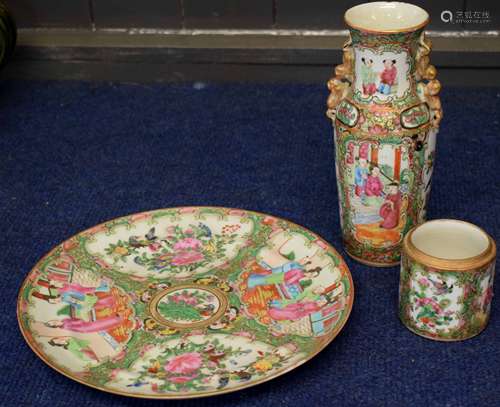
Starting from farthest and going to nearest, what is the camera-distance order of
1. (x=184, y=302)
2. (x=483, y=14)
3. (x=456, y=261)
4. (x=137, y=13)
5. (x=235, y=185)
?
(x=137, y=13) → (x=483, y=14) → (x=235, y=185) → (x=184, y=302) → (x=456, y=261)

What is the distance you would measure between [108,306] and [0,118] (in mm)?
663

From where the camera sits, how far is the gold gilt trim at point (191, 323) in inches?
42.7

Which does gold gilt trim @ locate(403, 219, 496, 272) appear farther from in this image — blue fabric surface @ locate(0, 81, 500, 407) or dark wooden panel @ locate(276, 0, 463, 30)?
dark wooden panel @ locate(276, 0, 463, 30)

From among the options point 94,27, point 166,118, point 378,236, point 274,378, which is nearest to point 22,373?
point 274,378

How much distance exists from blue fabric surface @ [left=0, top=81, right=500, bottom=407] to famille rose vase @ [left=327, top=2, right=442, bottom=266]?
100 mm

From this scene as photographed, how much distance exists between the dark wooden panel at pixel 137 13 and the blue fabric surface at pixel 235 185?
0.42 ft

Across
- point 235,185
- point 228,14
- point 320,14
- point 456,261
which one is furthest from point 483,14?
point 456,261

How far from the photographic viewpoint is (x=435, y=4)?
66.1 inches

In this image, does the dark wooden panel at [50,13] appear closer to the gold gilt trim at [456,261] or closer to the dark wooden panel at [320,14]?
the dark wooden panel at [320,14]

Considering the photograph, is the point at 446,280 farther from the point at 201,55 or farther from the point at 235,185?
the point at 201,55

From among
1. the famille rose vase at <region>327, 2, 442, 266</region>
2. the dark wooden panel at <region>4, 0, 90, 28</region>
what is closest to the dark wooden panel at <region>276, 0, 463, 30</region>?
the dark wooden panel at <region>4, 0, 90, 28</region>

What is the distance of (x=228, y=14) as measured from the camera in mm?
1763

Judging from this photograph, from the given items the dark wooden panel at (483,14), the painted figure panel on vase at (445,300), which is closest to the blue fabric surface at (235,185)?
the painted figure panel on vase at (445,300)

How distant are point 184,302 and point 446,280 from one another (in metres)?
0.31
